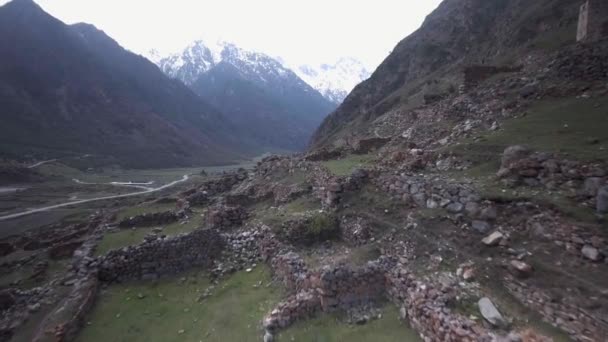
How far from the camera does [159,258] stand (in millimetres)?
15320

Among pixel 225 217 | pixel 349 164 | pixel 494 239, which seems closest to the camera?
pixel 494 239

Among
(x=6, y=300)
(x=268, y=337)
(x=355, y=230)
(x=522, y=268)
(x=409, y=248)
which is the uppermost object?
(x=522, y=268)

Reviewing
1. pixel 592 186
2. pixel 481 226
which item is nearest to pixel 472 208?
pixel 481 226

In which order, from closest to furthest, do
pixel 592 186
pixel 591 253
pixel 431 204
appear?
pixel 591 253
pixel 592 186
pixel 431 204

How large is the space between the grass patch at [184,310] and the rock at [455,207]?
24.2 feet

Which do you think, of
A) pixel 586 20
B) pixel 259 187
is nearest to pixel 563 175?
pixel 259 187

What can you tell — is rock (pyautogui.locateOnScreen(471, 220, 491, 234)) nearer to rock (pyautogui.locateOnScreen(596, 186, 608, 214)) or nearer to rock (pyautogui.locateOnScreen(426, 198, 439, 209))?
rock (pyautogui.locateOnScreen(426, 198, 439, 209))

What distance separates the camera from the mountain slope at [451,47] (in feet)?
118

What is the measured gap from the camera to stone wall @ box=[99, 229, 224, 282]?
15.0 metres

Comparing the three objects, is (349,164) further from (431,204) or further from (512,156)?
(512,156)

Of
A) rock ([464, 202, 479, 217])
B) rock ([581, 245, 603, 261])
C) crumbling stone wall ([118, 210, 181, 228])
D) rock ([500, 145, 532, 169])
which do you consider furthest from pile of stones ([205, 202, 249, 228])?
rock ([581, 245, 603, 261])

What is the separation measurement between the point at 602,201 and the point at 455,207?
13.2ft

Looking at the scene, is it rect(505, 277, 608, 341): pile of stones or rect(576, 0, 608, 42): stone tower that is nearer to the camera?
rect(505, 277, 608, 341): pile of stones

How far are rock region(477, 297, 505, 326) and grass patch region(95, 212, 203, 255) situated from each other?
47.8 feet
